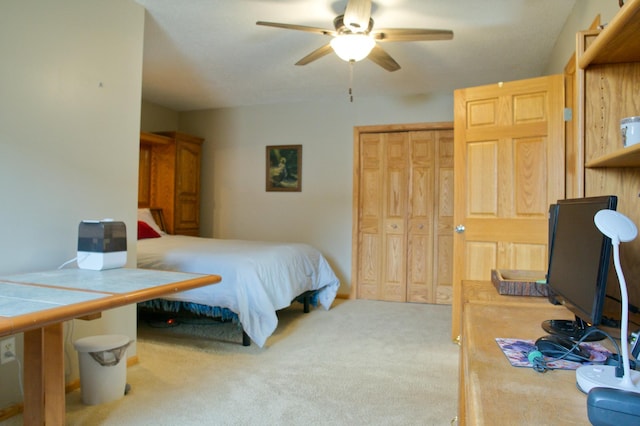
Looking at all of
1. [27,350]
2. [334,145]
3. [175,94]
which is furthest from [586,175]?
[175,94]

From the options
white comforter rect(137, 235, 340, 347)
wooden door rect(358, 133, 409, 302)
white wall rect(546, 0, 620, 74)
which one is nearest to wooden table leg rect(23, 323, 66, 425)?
white comforter rect(137, 235, 340, 347)

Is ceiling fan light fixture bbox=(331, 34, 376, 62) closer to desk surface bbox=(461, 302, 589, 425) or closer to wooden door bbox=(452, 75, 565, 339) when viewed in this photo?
wooden door bbox=(452, 75, 565, 339)

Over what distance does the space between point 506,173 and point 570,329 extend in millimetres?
1977

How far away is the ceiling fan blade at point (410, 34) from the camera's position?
2.42m

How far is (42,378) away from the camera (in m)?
1.66

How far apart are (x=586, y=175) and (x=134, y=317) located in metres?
2.66

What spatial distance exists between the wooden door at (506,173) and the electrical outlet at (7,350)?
2.73 m

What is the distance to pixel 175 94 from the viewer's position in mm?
4871

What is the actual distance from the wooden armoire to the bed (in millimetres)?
985

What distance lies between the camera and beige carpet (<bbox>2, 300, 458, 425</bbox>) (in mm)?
2018

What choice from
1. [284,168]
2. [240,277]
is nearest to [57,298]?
[240,277]

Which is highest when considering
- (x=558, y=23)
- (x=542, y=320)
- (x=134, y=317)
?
(x=558, y=23)

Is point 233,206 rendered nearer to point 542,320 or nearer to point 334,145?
point 334,145

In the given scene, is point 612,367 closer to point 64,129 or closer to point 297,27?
point 297,27
